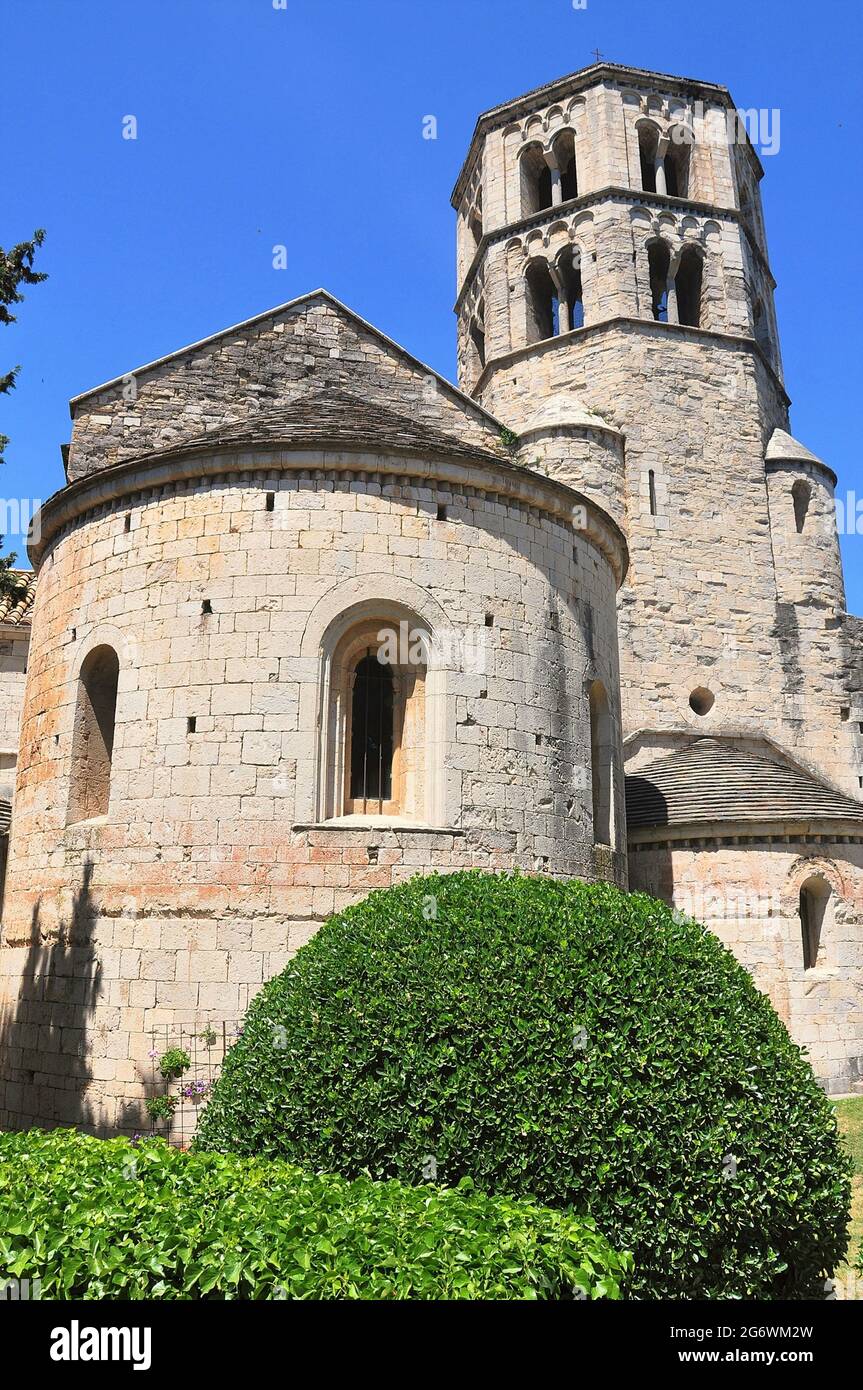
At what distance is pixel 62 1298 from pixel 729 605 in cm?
1813

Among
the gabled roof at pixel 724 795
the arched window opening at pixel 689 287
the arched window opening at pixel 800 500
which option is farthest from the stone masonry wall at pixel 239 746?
the arched window opening at pixel 689 287

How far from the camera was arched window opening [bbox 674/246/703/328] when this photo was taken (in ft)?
73.5

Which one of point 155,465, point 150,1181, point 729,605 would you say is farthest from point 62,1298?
point 729,605

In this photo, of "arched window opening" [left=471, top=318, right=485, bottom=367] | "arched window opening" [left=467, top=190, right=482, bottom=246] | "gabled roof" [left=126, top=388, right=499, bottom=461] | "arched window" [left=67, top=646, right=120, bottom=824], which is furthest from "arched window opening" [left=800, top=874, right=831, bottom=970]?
"arched window opening" [left=467, top=190, right=482, bottom=246]

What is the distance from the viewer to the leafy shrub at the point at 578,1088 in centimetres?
512

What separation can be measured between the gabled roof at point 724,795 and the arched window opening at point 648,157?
1547 centimetres

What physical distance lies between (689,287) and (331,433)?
1642 cm

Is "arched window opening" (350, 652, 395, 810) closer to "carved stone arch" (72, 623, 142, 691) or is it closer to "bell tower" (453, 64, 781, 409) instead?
"carved stone arch" (72, 623, 142, 691)

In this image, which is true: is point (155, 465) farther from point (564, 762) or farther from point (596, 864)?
point (596, 864)

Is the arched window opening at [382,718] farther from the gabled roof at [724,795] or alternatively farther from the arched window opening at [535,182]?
the arched window opening at [535,182]

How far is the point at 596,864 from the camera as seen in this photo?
10.8 meters

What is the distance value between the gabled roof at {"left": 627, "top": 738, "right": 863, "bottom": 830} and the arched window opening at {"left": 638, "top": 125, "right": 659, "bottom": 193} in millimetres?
15472

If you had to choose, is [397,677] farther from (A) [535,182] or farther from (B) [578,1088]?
(A) [535,182]
